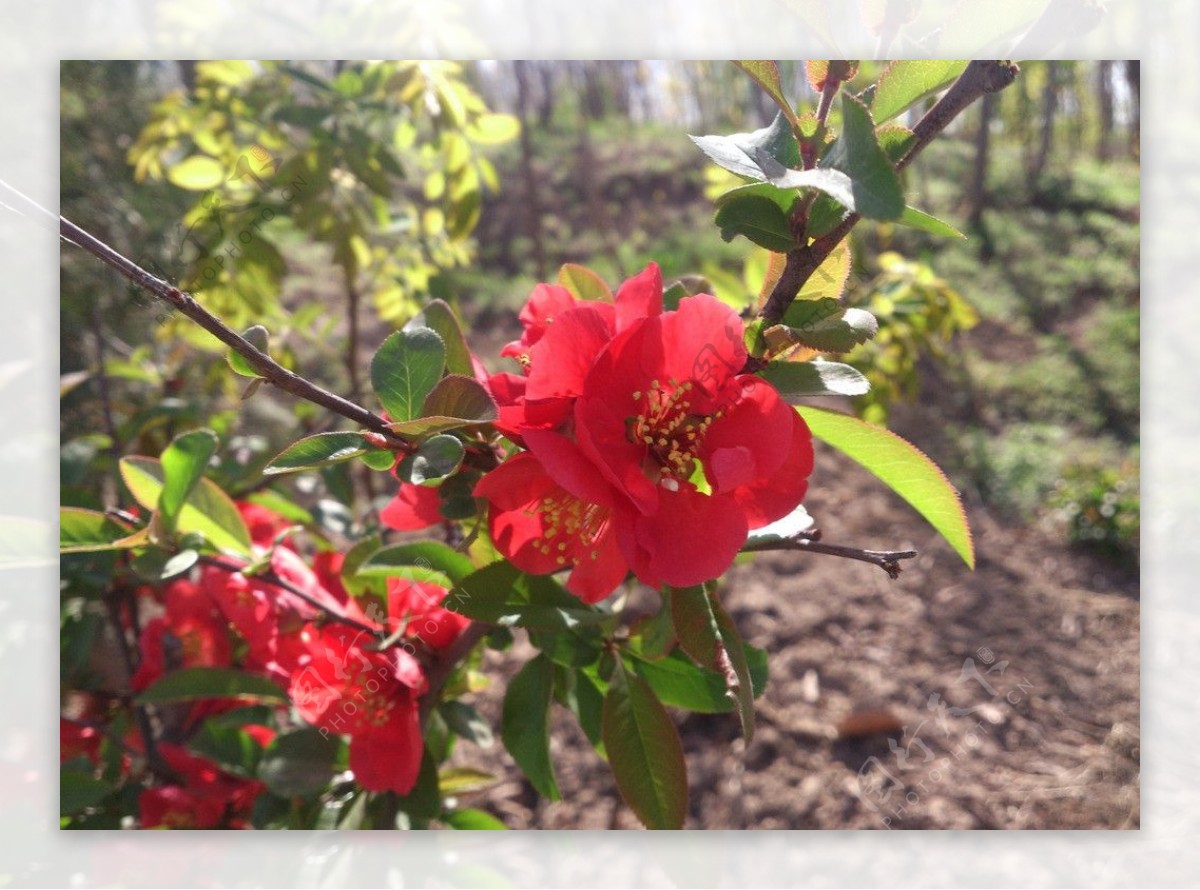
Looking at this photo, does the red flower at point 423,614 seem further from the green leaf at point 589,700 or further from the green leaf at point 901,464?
the green leaf at point 901,464

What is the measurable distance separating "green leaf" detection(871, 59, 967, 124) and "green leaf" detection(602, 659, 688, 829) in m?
0.35

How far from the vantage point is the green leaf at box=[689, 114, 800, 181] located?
397mm

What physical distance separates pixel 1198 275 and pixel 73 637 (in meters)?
1.49

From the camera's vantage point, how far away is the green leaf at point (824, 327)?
1.31 ft

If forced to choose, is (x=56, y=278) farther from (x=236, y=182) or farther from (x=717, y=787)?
(x=717, y=787)

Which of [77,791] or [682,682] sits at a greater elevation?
[682,682]

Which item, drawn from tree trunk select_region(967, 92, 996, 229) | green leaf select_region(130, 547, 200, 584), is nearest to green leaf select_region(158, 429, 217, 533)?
green leaf select_region(130, 547, 200, 584)

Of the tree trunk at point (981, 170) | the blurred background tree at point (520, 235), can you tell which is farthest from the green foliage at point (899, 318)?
the tree trunk at point (981, 170)

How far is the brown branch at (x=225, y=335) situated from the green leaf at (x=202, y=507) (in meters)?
0.25

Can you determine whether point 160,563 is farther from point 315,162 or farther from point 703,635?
point 315,162

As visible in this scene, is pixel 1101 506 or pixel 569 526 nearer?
pixel 569 526

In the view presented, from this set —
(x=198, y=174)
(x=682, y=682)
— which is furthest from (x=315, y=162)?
(x=682, y=682)

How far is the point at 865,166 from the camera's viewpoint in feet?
1.17

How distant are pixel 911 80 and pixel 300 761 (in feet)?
1.89
